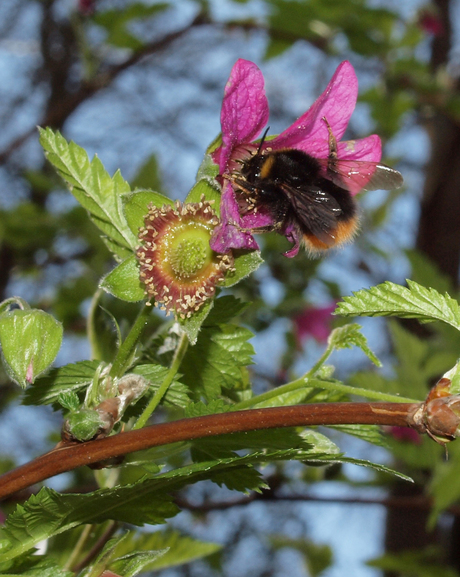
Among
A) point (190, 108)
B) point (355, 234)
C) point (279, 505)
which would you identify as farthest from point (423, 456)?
point (190, 108)

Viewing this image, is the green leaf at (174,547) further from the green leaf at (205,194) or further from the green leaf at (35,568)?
the green leaf at (205,194)

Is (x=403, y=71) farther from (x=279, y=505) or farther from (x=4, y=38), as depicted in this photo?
(x=279, y=505)

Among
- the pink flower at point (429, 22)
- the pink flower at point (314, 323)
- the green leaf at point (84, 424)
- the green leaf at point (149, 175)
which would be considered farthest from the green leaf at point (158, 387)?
the pink flower at point (429, 22)

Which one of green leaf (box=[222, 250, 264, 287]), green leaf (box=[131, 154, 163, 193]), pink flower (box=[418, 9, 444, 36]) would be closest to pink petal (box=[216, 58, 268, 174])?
green leaf (box=[222, 250, 264, 287])

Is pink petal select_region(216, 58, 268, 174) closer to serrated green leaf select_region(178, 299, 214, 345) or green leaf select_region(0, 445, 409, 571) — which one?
serrated green leaf select_region(178, 299, 214, 345)

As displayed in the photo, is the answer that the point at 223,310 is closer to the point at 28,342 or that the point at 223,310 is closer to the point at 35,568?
the point at 28,342
